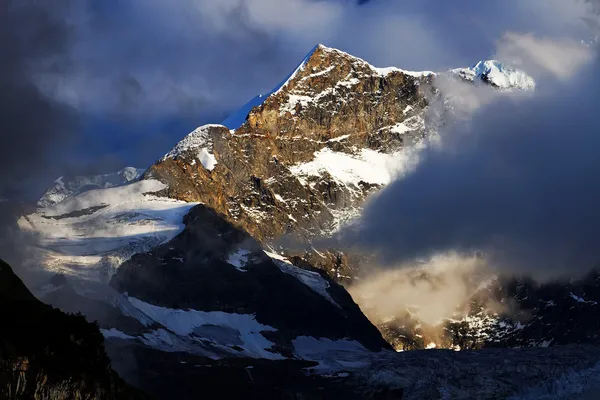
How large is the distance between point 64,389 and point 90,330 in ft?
32.9

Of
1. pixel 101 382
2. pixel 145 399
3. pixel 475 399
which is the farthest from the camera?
pixel 475 399

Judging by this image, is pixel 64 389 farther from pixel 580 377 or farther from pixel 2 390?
pixel 580 377

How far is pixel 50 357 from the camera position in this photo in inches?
3767

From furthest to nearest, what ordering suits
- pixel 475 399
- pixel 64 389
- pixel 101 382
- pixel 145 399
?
pixel 475 399 < pixel 145 399 < pixel 101 382 < pixel 64 389

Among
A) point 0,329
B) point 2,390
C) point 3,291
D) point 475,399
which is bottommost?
point 2,390

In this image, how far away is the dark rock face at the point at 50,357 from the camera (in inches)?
3551

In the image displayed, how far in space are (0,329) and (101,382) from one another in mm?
12063

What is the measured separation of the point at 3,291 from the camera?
117 m

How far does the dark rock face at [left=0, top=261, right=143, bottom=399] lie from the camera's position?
9019 centimetres

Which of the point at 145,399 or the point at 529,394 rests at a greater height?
the point at 529,394

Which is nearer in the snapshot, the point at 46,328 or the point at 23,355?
the point at 23,355

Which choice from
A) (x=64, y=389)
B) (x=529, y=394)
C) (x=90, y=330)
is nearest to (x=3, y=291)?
(x=90, y=330)

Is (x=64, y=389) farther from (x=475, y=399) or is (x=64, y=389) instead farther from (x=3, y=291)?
(x=475, y=399)

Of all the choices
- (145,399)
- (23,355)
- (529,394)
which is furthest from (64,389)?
(529,394)
